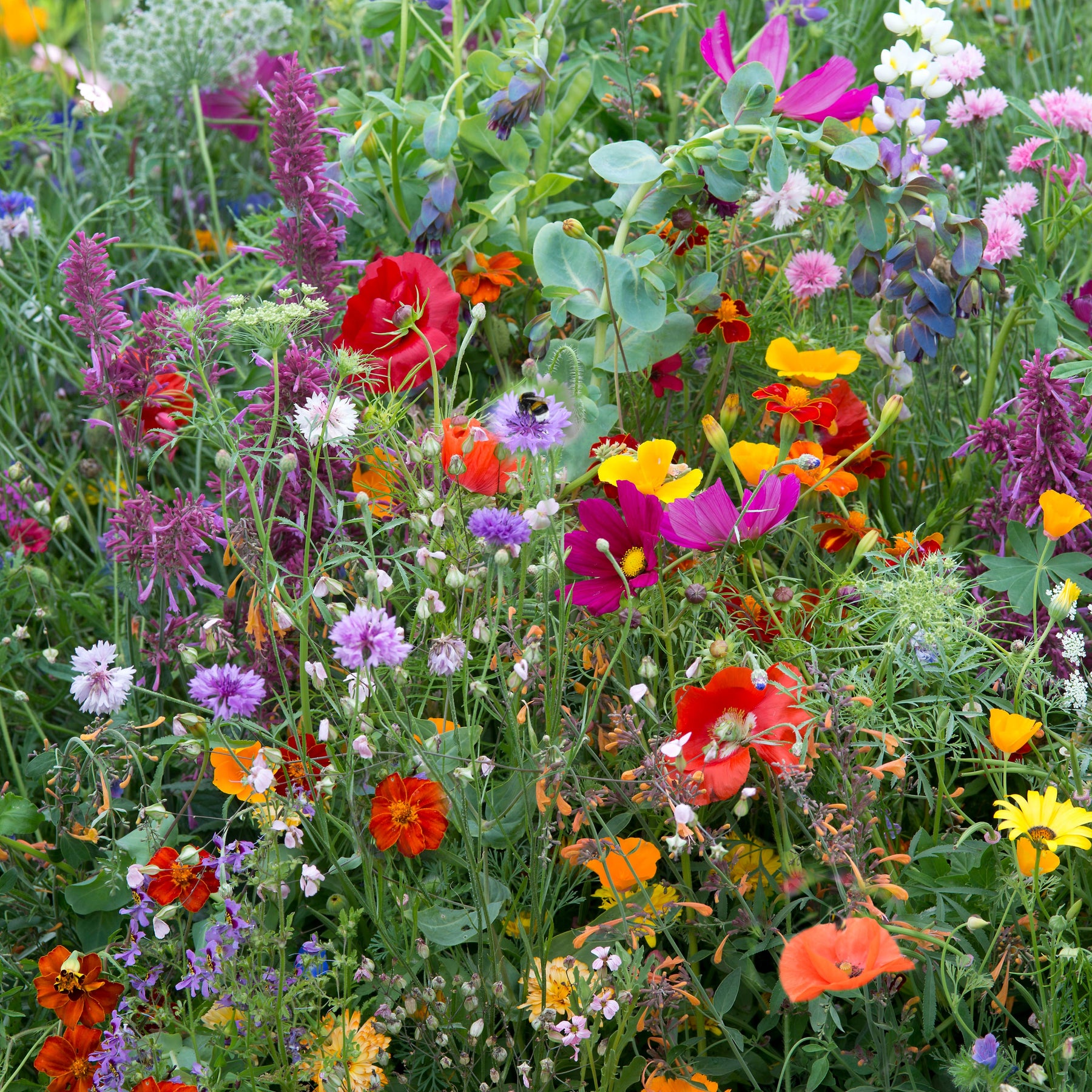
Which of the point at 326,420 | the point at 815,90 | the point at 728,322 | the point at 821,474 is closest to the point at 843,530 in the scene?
the point at 821,474

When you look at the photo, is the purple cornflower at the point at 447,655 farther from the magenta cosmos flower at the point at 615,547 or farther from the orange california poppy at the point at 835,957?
the orange california poppy at the point at 835,957

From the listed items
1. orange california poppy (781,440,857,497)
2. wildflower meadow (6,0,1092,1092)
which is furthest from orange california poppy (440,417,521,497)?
orange california poppy (781,440,857,497)

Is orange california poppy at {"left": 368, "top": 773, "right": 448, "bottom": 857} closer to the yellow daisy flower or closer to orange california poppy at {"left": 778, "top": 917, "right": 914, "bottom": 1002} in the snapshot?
orange california poppy at {"left": 778, "top": 917, "right": 914, "bottom": 1002}

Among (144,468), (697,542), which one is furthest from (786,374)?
(144,468)

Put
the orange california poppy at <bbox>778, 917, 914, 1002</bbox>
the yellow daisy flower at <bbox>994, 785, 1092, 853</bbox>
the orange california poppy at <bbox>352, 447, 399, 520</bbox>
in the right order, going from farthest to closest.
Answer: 1. the orange california poppy at <bbox>352, 447, 399, 520</bbox>
2. the yellow daisy flower at <bbox>994, 785, 1092, 853</bbox>
3. the orange california poppy at <bbox>778, 917, 914, 1002</bbox>

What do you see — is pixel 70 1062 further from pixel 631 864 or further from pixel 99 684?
pixel 631 864

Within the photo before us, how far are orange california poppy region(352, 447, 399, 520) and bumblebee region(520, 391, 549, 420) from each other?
0.18 meters

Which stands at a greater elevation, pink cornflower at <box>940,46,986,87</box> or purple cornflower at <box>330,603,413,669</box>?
pink cornflower at <box>940,46,986,87</box>

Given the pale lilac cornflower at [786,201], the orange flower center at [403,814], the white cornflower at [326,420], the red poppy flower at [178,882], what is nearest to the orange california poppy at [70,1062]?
the red poppy flower at [178,882]

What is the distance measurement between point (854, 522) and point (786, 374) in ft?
0.65

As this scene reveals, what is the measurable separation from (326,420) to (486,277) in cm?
51

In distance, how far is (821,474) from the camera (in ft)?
3.88

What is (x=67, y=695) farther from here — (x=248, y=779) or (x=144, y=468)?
(x=248, y=779)

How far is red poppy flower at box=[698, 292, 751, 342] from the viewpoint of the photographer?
52.0 inches
